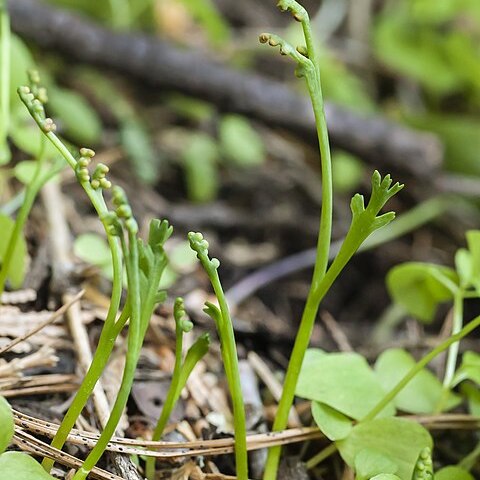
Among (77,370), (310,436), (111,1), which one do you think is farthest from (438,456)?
(111,1)

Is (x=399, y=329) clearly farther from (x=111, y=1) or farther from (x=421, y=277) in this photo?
(x=111, y=1)

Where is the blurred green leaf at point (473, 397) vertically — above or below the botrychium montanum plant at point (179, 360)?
above

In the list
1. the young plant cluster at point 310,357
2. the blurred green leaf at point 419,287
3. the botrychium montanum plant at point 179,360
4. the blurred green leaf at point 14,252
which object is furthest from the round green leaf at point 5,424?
the blurred green leaf at point 419,287

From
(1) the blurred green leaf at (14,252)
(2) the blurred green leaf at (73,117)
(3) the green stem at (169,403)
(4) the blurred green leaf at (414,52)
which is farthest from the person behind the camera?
(4) the blurred green leaf at (414,52)

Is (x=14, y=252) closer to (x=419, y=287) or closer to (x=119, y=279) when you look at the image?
(x=119, y=279)

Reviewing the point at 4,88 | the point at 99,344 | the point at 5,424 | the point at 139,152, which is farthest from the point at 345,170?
the point at 5,424

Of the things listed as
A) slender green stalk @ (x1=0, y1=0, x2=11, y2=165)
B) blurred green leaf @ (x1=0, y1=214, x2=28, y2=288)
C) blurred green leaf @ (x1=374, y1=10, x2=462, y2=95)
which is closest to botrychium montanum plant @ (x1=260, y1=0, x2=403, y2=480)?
blurred green leaf @ (x1=0, y1=214, x2=28, y2=288)

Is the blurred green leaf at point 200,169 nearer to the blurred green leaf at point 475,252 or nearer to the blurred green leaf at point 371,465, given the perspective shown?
the blurred green leaf at point 475,252
